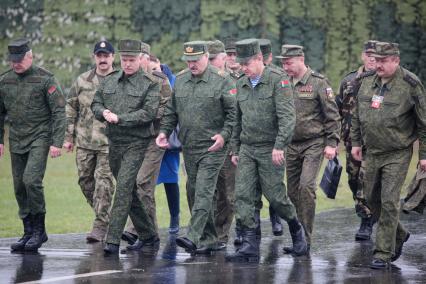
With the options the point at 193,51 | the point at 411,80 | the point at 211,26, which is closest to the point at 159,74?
the point at 193,51

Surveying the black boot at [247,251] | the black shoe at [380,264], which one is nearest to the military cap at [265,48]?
the black boot at [247,251]

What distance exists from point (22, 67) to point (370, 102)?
3.79 metres

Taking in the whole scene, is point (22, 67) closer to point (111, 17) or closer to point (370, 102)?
point (370, 102)

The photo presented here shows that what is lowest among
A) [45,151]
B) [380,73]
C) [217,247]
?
[217,247]

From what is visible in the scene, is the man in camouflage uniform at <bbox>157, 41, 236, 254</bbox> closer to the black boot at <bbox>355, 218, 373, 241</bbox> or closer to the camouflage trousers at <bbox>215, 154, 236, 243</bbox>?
the camouflage trousers at <bbox>215, 154, 236, 243</bbox>

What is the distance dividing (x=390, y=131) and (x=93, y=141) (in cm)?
381

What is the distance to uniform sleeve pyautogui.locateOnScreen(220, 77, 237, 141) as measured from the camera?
12172mm

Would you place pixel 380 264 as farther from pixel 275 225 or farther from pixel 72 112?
pixel 72 112

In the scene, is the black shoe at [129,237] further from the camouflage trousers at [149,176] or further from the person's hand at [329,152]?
the person's hand at [329,152]

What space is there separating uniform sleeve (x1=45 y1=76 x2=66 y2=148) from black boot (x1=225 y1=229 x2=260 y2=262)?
7.40 ft

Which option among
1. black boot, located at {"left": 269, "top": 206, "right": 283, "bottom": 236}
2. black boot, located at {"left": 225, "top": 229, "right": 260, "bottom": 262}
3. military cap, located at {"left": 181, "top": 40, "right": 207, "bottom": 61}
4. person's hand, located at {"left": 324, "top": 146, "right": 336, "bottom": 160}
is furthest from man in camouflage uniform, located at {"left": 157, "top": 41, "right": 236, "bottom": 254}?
black boot, located at {"left": 269, "top": 206, "right": 283, "bottom": 236}

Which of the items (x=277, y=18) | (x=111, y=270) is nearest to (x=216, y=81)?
(x=111, y=270)

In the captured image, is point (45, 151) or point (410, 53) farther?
point (410, 53)

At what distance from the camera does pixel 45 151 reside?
12594 millimetres
